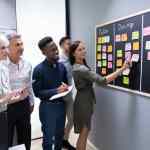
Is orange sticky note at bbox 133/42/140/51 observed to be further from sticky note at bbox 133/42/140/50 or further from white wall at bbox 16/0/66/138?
white wall at bbox 16/0/66/138

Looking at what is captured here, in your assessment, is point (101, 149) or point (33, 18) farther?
point (33, 18)

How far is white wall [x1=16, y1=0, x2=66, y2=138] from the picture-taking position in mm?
3543

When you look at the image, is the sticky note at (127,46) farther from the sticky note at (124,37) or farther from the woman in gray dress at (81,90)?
the woman in gray dress at (81,90)

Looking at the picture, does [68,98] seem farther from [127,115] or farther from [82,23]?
[82,23]

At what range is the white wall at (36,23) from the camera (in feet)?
11.6

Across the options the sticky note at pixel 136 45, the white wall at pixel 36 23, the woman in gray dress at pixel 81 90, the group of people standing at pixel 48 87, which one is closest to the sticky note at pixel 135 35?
the sticky note at pixel 136 45

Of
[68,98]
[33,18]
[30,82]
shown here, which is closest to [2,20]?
[33,18]

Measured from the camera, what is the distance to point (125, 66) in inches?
88.4

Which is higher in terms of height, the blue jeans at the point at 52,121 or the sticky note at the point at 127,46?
the sticky note at the point at 127,46

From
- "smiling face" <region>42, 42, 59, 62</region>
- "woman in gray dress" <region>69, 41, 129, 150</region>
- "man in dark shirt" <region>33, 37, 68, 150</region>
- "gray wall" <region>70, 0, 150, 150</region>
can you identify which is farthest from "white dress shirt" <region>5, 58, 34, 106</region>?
"gray wall" <region>70, 0, 150, 150</region>

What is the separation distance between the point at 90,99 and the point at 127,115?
0.44 meters

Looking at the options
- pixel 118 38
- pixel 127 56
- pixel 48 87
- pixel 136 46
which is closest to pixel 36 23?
pixel 48 87

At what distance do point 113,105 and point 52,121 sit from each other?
718 mm

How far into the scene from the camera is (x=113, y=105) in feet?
8.67
